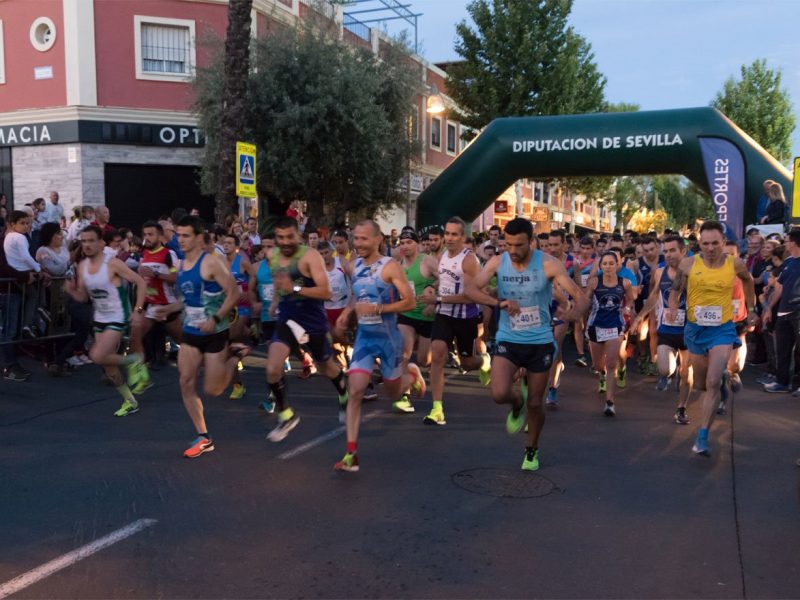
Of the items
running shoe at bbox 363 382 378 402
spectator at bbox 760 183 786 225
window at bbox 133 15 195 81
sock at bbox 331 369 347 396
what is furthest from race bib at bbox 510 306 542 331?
window at bbox 133 15 195 81

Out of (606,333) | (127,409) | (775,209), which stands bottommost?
(127,409)

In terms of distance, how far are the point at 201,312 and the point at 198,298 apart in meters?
0.12

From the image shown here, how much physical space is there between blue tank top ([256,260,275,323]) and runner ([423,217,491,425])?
1.53 metres

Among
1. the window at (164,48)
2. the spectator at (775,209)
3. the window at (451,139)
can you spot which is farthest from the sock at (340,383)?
the window at (451,139)

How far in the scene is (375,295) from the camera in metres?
6.12

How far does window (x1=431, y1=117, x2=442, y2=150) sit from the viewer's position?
118 ft

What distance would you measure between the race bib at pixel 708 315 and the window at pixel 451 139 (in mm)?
32795

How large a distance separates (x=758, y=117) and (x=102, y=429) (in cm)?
3927

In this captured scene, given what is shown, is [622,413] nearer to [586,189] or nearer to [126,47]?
[126,47]

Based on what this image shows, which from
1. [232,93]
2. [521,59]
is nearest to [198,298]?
[232,93]

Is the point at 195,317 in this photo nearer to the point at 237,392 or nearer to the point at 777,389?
the point at 237,392

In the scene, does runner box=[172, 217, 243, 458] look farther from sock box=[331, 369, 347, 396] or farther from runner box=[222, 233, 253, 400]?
runner box=[222, 233, 253, 400]

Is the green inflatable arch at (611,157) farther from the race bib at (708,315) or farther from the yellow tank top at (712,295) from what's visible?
the race bib at (708,315)

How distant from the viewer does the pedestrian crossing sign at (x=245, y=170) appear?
11.6 metres
